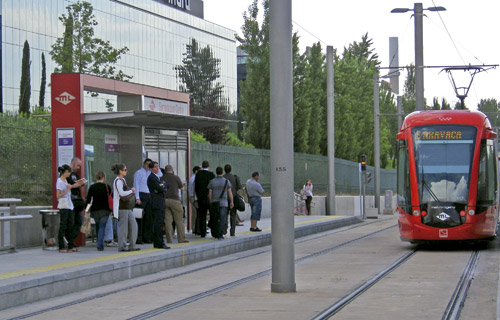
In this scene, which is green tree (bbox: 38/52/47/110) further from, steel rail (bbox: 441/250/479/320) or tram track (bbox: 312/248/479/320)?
steel rail (bbox: 441/250/479/320)

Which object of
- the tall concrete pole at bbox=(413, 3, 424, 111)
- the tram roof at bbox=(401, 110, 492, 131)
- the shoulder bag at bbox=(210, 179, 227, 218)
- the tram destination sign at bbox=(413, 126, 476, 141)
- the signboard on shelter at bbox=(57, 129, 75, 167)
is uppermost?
the tall concrete pole at bbox=(413, 3, 424, 111)

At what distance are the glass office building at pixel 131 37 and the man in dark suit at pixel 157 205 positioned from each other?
131 feet

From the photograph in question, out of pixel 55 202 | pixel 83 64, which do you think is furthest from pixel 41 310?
pixel 83 64

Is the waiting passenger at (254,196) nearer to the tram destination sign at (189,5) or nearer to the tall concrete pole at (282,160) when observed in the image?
the tall concrete pole at (282,160)

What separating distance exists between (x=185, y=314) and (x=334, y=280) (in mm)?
4285

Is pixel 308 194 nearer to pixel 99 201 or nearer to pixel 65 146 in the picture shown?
pixel 65 146

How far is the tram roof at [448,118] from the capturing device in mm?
21453

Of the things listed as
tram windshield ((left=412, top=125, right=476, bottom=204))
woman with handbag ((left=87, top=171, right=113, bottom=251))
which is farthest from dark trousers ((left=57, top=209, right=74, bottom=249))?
tram windshield ((left=412, top=125, right=476, bottom=204))

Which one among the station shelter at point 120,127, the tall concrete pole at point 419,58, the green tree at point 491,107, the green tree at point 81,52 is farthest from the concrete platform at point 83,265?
the green tree at point 491,107

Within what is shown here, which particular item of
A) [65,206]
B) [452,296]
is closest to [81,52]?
[65,206]

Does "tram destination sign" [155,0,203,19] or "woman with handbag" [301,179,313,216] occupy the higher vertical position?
"tram destination sign" [155,0,203,19]

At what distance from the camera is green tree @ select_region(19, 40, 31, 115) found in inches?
2295

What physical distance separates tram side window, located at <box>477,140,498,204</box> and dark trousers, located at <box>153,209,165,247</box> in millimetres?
7093

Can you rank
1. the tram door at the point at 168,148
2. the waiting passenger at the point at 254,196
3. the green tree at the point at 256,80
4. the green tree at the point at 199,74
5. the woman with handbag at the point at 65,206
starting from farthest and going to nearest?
the green tree at the point at 199,74 → the green tree at the point at 256,80 → the waiting passenger at the point at 254,196 → the tram door at the point at 168,148 → the woman with handbag at the point at 65,206
